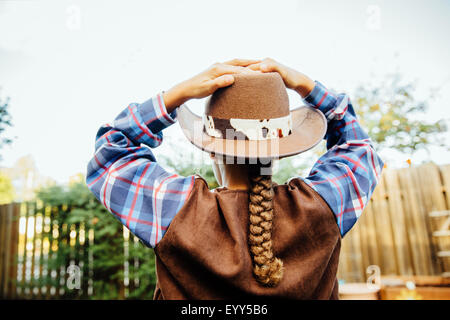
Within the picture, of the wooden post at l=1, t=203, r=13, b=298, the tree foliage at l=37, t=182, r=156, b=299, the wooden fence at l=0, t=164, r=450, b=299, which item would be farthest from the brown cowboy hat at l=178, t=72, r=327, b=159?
the wooden post at l=1, t=203, r=13, b=298

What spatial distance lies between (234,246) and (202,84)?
0.55m

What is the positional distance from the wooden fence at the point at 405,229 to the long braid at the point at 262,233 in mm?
4012

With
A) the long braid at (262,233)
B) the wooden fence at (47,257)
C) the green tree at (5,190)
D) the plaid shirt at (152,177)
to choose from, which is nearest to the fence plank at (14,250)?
the wooden fence at (47,257)

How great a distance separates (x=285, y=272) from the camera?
1.02 meters

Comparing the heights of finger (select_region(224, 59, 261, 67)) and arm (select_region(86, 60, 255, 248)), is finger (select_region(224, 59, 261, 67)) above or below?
above

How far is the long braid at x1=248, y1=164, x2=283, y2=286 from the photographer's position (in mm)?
967

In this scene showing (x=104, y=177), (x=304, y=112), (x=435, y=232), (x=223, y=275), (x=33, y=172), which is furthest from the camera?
(x=33, y=172)

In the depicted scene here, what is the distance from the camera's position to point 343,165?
116cm

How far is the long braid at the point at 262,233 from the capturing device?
97 cm

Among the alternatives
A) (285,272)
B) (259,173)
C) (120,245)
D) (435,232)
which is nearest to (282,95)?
(259,173)

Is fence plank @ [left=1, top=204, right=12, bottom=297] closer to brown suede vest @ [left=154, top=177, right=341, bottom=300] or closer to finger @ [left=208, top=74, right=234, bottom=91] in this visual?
brown suede vest @ [left=154, top=177, right=341, bottom=300]

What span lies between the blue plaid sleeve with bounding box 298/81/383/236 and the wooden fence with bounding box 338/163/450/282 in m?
3.64

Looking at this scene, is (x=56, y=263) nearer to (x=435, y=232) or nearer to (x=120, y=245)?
(x=120, y=245)
